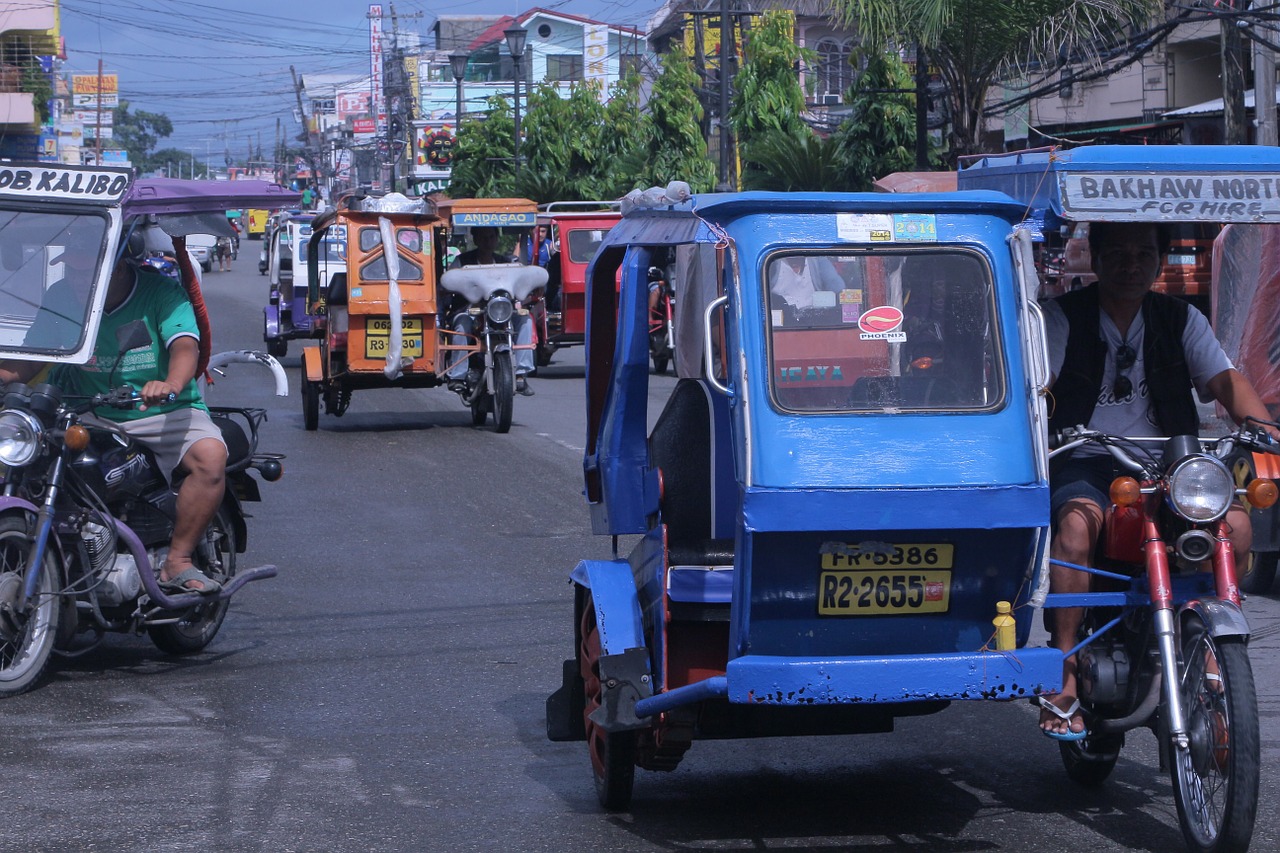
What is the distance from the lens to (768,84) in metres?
30.6

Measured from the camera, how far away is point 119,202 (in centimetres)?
668

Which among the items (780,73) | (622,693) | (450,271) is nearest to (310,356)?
(450,271)

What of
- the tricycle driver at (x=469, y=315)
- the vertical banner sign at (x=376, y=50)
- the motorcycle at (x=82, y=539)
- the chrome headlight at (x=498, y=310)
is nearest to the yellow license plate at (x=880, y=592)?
the motorcycle at (x=82, y=539)

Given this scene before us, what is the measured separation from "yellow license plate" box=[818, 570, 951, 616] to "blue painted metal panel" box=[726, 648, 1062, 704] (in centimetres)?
19

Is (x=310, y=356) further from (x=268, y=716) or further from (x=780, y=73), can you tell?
(x=780, y=73)

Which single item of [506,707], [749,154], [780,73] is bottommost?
[506,707]

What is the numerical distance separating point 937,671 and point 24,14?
Result: 154 ft

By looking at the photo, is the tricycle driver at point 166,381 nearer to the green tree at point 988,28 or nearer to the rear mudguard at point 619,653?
the rear mudguard at point 619,653

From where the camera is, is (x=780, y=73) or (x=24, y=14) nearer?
(x=780, y=73)

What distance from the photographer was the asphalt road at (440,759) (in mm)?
4809

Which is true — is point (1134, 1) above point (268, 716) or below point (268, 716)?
above

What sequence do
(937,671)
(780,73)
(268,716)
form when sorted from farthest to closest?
(780,73) < (268,716) < (937,671)

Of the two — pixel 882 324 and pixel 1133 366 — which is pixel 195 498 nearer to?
pixel 882 324

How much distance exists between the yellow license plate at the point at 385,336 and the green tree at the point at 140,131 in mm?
138651
